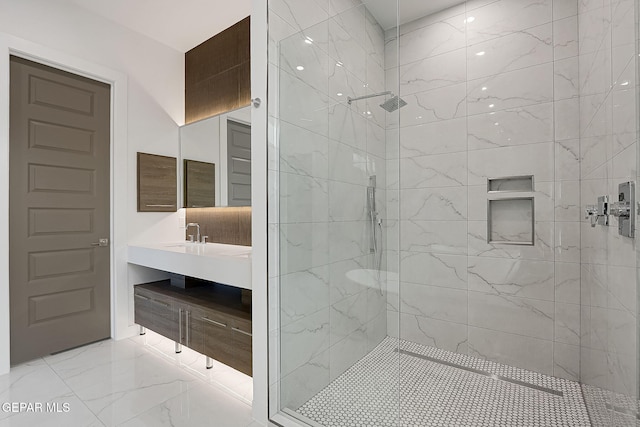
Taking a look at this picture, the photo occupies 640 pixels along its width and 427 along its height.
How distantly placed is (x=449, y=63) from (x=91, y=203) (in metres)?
3.15

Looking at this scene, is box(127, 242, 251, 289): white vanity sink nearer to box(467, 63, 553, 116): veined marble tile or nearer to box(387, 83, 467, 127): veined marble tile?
box(387, 83, 467, 127): veined marble tile

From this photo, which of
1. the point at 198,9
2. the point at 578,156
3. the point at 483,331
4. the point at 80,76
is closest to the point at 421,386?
the point at 483,331

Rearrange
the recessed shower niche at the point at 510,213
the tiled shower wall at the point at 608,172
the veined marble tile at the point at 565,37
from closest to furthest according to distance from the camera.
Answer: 1. the tiled shower wall at the point at 608,172
2. the veined marble tile at the point at 565,37
3. the recessed shower niche at the point at 510,213

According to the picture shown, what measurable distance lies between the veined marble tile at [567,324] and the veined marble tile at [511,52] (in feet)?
5.49

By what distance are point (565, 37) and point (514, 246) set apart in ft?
4.70

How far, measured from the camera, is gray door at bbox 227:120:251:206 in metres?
2.74

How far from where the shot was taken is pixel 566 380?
2137mm

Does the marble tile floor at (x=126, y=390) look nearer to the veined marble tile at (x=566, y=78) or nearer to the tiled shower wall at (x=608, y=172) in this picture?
the tiled shower wall at (x=608, y=172)

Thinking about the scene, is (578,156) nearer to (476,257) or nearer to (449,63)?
(476,257)

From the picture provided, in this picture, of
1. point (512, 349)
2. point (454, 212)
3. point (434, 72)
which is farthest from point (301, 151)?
point (512, 349)

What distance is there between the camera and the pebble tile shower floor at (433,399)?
1627 millimetres

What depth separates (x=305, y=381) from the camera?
1.75m

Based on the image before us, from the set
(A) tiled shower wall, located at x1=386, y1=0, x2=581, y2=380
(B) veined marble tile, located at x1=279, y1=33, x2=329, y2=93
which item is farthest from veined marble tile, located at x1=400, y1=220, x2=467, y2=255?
(B) veined marble tile, located at x1=279, y1=33, x2=329, y2=93

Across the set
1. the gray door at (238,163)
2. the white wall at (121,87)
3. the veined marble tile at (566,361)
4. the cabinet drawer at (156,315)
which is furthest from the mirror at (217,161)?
the veined marble tile at (566,361)
